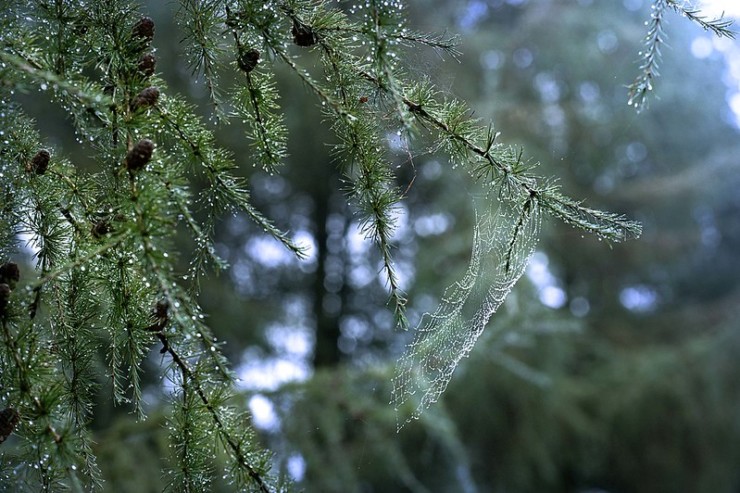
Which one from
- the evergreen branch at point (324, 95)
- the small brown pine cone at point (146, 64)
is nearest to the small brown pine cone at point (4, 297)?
the small brown pine cone at point (146, 64)

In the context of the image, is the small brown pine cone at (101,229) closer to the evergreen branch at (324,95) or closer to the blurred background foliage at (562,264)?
the evergreen branch at (324,95)

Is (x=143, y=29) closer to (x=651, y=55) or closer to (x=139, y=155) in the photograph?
(x=139, y=155)

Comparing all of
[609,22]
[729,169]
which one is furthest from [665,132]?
[609,22]

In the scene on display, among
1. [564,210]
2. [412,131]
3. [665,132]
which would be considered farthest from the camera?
[665,132]

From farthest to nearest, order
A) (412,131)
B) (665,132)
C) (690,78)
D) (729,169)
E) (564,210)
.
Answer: (665,132) → (729,169) → (690,78) → (564,210) → (412,131)

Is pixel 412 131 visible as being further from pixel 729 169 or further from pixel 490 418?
pixel 729 169

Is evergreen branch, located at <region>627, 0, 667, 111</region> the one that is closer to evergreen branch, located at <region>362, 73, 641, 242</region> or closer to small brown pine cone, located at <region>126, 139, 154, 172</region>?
evergreen branch, located at <region>362, 73, 641, 242</region>
